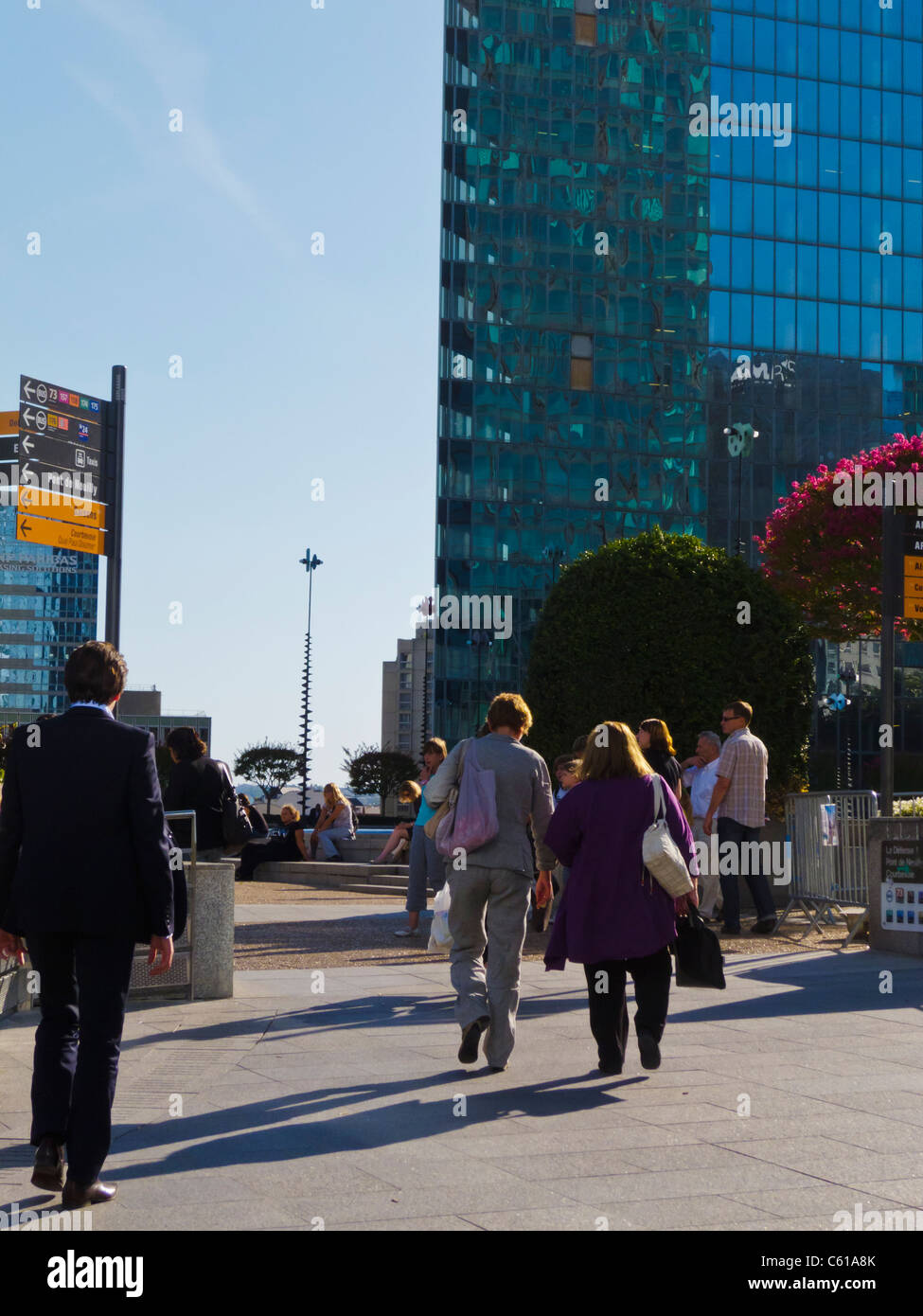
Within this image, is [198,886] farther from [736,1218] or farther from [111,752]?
[736,1218]

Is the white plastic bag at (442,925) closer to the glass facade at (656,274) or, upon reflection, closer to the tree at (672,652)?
the tree at (672,652)

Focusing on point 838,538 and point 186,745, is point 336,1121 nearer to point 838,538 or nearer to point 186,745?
point 186,745

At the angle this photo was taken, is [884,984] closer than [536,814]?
No

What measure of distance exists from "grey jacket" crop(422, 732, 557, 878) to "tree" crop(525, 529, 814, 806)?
394 inches

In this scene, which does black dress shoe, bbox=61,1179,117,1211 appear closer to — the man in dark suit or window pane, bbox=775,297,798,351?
the man in dark suit

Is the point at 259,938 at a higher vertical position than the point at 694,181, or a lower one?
lower

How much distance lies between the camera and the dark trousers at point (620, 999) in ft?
24.4

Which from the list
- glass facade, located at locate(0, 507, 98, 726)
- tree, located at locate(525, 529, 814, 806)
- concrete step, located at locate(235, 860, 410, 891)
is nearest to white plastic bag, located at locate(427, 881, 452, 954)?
tree, located at locate(525, 529, 814, 806)

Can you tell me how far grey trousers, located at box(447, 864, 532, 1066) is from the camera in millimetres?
7566

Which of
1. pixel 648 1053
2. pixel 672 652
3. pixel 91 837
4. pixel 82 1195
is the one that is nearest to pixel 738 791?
pixel 672 652

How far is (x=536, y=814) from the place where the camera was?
26.1 ft

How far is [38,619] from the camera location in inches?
5896
